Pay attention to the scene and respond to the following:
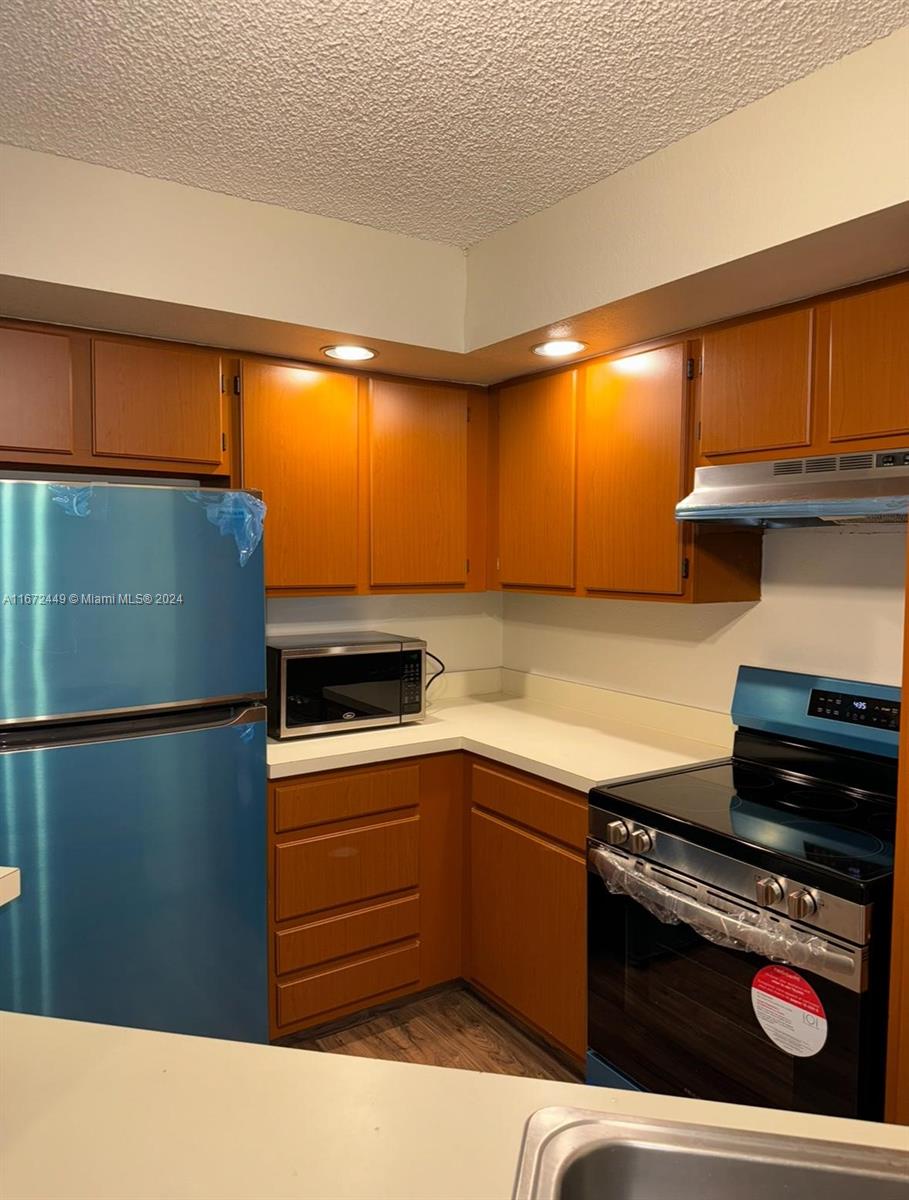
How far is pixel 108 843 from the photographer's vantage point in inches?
77.9

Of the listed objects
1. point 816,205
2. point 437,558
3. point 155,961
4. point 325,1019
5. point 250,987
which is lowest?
point 325,1019

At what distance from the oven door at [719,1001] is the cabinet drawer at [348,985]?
73cm

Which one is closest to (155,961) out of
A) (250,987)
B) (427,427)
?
(250,987)

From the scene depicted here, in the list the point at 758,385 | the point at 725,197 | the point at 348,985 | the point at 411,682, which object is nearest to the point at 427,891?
the point at 348,985

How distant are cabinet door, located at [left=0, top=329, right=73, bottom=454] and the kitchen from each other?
0.4 inches

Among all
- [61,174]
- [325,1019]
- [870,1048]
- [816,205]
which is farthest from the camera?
[325,1019]

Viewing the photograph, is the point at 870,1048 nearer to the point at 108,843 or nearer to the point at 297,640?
the point at 108,843

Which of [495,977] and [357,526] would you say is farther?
[357,526]

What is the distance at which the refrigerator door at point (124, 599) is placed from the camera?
185cm

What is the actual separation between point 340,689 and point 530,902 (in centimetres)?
85

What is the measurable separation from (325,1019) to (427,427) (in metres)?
1.91

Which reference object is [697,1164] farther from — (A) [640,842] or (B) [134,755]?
(B) [134,755]

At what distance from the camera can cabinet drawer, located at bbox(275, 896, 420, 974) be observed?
2359 millimetres

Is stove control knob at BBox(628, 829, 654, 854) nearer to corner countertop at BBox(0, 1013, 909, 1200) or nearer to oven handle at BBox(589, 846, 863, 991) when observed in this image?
oven handle at BBox(589, 846, 863, 991)
